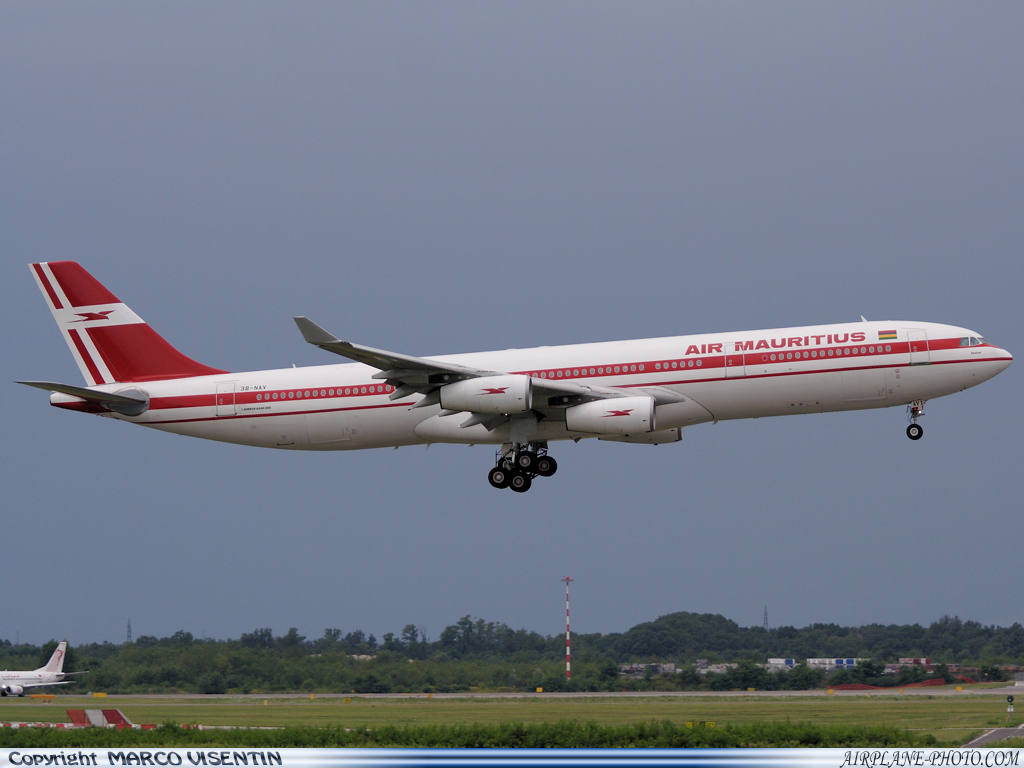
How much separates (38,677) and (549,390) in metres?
42.2

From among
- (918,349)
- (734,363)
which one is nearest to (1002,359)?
(918,349)

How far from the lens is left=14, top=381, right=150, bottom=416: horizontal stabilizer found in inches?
1622

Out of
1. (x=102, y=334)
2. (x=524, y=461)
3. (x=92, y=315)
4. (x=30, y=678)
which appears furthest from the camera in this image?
(x=30, y=678)

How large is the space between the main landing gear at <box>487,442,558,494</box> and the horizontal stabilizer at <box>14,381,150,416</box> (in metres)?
12.7

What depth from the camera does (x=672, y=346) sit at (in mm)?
38719

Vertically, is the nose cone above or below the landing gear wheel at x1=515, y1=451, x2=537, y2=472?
above

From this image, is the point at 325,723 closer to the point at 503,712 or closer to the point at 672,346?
the point at 503,712

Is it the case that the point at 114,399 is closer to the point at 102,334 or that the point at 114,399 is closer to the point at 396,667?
the point at 102,334

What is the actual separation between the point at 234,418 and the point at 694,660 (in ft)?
132

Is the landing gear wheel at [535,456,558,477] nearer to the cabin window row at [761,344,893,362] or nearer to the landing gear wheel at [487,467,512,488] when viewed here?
the landing gear wheel at [487,467,512,488]

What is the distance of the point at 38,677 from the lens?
65750 millimetres

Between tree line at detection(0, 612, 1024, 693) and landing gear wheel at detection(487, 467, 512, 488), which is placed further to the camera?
tree line at detection(0, 612, 1024, 693)

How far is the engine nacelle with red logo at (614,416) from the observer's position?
37.0m

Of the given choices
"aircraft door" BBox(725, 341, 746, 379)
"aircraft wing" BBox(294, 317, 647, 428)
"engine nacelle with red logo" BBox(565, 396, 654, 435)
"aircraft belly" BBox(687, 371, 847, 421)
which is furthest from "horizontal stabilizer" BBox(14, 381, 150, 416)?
"aircraft door" BBox(725, 341, 746, 379)
